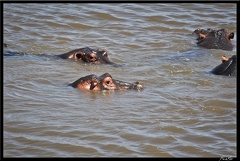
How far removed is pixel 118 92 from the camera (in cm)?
787

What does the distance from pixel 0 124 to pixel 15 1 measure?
703 centimetres

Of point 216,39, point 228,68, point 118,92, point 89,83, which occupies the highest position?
point 216,39

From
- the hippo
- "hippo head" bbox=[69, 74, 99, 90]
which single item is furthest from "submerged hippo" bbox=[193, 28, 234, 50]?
"hippo head" bbox=[69, 74, 99, 90]

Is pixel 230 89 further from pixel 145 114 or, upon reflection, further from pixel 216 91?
pixel 145 114

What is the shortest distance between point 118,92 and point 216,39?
13.3 feet

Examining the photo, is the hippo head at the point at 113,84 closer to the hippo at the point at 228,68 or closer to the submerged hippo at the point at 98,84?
the submerged hippo at the point at 98,84

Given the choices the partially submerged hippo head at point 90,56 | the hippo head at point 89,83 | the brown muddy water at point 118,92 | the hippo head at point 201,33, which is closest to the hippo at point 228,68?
the brown muddy water at point 118,92

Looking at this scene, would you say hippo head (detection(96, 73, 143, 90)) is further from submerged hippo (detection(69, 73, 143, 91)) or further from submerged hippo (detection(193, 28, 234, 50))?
submerged hippo (detection(193, 28, 234, 50))

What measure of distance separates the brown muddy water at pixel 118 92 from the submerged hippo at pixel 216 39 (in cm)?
23

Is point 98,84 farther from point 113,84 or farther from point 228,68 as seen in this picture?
point 228,68

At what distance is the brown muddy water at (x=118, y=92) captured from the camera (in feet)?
19.9

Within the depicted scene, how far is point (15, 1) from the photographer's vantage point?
13.0m

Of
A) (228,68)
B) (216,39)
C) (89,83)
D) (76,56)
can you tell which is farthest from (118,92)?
(216,39)

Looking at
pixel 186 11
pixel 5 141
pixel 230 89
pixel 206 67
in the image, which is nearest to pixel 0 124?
pixel 5 141
